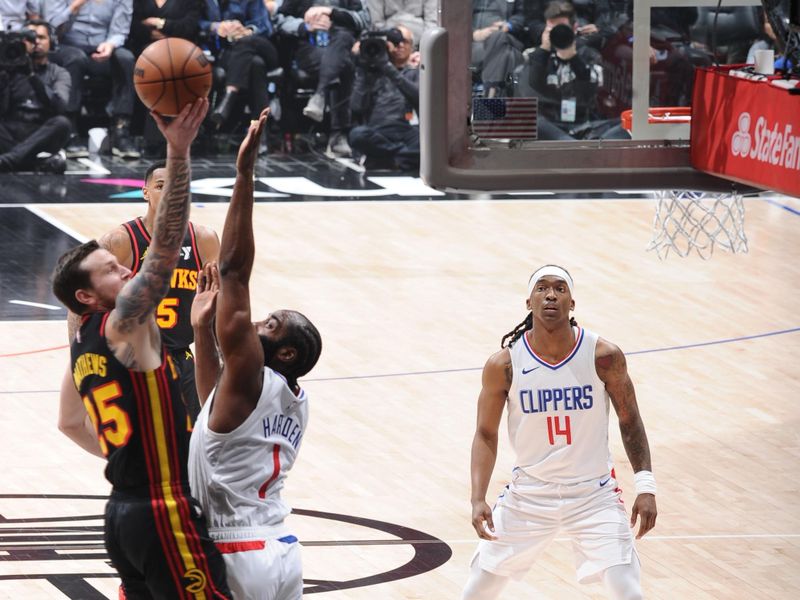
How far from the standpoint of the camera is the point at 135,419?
4.70m

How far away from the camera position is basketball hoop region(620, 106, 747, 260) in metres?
13.8

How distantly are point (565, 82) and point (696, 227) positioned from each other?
18.9 feet

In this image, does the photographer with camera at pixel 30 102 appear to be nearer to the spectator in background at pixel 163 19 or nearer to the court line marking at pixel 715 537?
the spectator in background at pixel 163 19

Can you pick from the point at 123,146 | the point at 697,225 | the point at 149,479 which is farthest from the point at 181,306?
the point at 123,146

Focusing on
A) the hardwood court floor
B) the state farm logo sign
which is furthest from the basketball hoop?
the state farm logo sign

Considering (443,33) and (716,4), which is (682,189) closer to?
(716,4)

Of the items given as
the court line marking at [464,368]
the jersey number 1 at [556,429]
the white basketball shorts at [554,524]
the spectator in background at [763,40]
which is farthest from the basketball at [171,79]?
the court line marking at [464,368]

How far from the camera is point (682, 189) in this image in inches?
330

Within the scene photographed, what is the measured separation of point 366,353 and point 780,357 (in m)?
3.09

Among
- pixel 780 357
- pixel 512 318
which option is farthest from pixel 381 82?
pixel 780 357

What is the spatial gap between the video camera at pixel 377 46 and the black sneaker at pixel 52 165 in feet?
12.4

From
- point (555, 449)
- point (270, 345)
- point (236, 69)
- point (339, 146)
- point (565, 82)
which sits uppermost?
point (565, 82)

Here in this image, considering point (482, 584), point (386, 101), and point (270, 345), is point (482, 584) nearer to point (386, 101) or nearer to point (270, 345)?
point (270, 345)

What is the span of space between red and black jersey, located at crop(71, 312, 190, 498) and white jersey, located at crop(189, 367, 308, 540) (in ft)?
0.22
